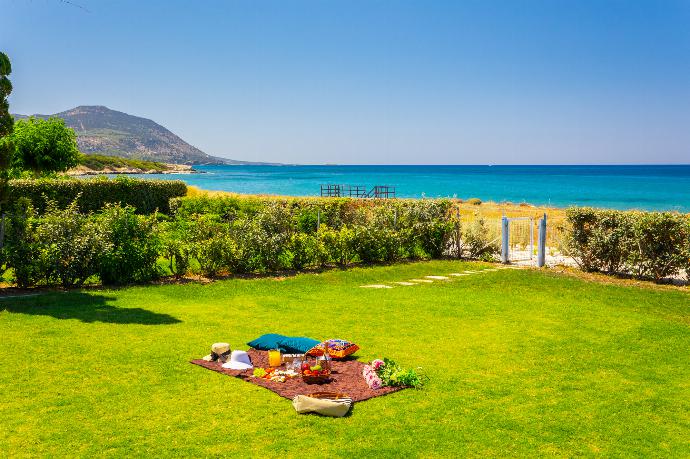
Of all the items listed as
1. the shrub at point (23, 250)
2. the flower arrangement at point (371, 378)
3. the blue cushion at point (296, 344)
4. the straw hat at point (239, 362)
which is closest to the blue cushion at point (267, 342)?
the blue cushion at point (296, 344)

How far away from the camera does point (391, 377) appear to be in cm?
679

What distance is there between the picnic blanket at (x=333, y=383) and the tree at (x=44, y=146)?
1566 inches

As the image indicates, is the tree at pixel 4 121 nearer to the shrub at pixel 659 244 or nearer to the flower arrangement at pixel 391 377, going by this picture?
the flower arrangement at pixel 391 377

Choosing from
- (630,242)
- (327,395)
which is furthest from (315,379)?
(630,242)

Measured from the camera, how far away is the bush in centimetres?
1305

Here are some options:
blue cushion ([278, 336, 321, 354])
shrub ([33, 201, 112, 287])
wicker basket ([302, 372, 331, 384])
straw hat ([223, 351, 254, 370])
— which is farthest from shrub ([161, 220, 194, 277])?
wicker basket ([302, 372, 331, 384])

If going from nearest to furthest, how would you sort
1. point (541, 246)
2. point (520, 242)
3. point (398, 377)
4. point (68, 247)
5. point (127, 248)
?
1. point (398, 377)
2. point (68, 247)
3. point (127, 248)
4. point (541, 246)
5. point (520, 242)

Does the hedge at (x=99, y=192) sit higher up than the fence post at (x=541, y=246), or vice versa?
the hedge at (x=99, y=192)

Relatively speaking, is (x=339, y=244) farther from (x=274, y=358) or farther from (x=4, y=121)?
(x=274, y=358)

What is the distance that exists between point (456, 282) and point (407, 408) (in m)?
8.80

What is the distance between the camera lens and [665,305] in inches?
487

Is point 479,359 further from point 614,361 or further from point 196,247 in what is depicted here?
point 196,247

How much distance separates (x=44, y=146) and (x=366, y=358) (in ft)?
136

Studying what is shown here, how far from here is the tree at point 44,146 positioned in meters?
41.5
